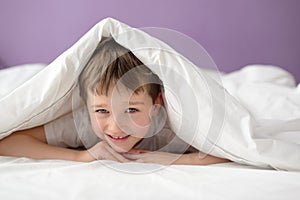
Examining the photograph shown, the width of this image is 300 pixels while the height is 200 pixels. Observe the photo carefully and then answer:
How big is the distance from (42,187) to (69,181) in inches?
2.0

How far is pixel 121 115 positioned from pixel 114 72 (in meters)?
0.09

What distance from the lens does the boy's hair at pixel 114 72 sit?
3.12 ft

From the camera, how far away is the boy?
95cm

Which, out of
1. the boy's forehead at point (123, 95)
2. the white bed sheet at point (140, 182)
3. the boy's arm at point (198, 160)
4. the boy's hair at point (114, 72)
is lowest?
the boy's arm at point (198, 160)

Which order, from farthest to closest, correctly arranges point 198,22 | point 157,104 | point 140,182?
point 198,22 → point 157,104 → point 140,182

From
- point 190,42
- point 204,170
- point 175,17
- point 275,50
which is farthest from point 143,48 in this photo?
point 275,50

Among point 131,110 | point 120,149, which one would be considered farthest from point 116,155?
point 131,110

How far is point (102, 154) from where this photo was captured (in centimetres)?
101

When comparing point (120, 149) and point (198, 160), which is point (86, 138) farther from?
point (198, 160)

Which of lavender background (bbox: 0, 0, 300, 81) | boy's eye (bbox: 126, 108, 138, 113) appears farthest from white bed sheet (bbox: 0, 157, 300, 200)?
lavender background (bbox: 0, 0, 300, 81)

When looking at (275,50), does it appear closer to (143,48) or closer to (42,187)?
(143,48)

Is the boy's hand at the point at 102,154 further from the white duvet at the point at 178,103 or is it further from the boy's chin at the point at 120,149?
the white duvet at the point at 178,103

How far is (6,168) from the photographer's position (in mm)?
936

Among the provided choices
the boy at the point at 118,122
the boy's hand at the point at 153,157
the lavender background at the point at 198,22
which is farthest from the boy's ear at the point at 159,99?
the lavender background at the point at 198,22
